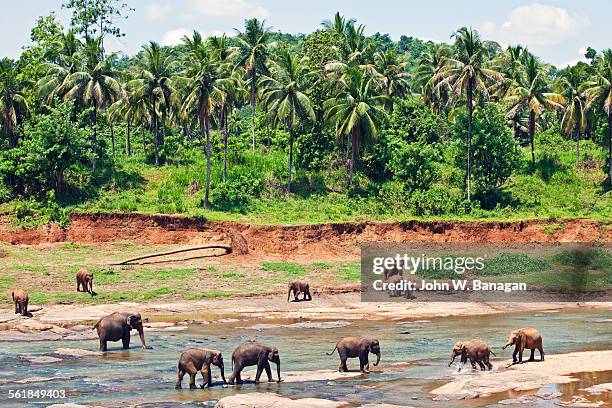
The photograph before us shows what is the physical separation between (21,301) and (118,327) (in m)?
8.09

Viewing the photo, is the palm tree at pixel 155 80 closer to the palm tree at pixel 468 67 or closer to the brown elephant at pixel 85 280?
the palm tree at pixel 468 67

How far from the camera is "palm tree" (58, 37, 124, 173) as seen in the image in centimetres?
6022

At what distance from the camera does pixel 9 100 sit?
194 ft

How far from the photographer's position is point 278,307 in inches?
1667

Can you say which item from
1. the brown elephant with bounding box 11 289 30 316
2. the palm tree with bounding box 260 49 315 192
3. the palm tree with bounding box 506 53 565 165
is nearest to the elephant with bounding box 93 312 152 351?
the brown elephant with bounding box 11 289 30 316

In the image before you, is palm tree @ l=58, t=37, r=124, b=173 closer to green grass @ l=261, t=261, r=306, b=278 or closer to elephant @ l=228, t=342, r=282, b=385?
green grass @ l=261, t=261, r=306, b=278

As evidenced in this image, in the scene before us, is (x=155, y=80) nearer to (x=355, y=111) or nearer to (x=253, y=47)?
(x=253, y=47)

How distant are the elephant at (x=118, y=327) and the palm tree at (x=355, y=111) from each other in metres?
30.3

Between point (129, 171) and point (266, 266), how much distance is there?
1773 cm

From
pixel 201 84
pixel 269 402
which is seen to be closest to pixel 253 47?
pixel 201 84

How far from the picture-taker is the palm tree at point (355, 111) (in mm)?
60375

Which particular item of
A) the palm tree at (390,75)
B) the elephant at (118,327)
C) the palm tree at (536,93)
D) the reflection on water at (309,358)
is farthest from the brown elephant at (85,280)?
the palm tree at (536,93)

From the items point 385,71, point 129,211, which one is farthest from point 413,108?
point 129,211

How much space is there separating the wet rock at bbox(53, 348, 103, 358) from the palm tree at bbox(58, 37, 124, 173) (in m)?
30.2
